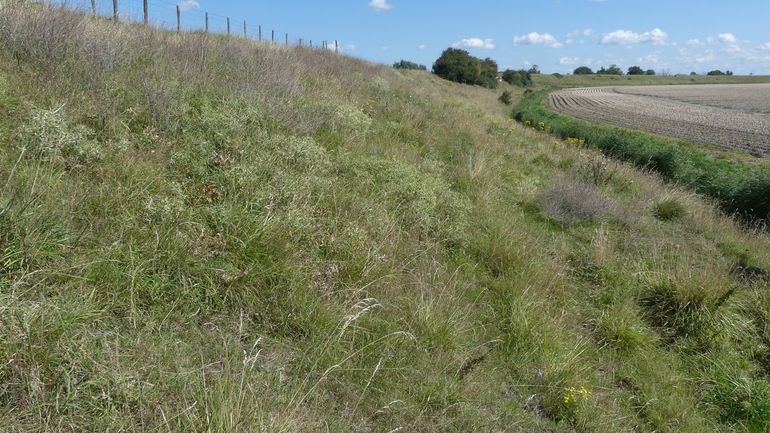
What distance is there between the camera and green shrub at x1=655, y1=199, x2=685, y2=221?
841cm

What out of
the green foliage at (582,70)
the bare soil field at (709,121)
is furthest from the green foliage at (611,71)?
the bare soil field at (709,121)

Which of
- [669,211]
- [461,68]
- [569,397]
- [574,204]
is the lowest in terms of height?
[569,397]

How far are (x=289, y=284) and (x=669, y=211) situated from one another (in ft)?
25.0

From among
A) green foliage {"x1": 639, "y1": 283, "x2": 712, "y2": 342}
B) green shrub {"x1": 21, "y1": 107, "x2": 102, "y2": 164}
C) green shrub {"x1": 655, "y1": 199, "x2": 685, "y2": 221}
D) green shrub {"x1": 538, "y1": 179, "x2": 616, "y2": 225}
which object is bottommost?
green foliage {"x1": 639, "y1": 283, "x2": 712, "y2": 342}

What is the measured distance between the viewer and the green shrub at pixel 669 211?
841 cm

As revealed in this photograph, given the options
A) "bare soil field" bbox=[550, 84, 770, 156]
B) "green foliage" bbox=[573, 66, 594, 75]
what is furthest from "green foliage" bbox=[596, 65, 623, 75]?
"bare soil field" bbox=[550, 84, 770, 156]

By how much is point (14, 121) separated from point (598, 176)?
359 inches

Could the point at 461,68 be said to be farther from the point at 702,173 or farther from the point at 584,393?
the point at 584,393

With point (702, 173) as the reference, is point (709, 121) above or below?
above

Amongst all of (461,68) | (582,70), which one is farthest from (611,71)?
(461,68)

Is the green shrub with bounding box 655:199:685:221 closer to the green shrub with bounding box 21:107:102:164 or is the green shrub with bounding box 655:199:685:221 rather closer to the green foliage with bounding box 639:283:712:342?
the green foliage with bounding box 639:283:712:342

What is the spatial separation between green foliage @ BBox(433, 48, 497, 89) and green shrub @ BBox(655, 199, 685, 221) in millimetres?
58314

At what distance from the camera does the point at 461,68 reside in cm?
6412

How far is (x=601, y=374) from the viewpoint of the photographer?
402cm
